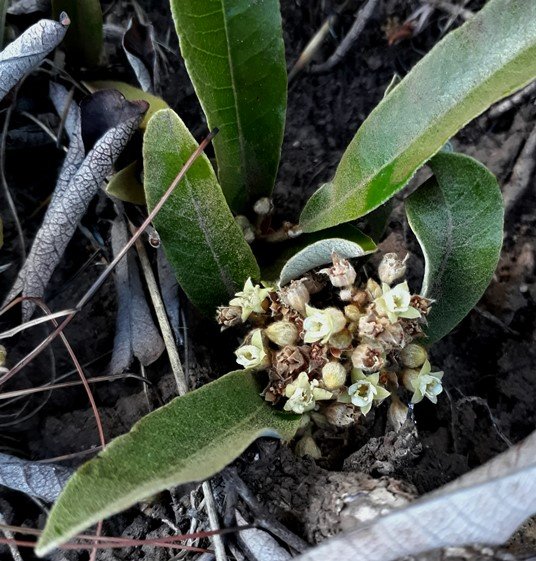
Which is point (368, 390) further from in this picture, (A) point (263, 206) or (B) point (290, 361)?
(A) point (263, 206)

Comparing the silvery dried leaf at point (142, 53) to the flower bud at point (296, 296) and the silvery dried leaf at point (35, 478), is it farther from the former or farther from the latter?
the silvery dried leaf at point (35, 478)

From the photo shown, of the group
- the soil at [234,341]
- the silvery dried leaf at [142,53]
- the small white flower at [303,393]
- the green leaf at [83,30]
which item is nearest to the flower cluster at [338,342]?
the small white flower at [303,393]

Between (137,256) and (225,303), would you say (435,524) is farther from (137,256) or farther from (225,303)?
(137,256)

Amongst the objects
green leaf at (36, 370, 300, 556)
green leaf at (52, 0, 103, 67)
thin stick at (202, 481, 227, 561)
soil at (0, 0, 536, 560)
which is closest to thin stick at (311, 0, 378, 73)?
soil at (0, 0, 536, 560)

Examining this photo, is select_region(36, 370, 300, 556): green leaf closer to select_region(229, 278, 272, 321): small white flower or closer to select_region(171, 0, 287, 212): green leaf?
select_region(229, 278, 272, 321): small white flower

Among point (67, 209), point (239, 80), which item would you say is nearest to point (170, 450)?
point (67, 209)
